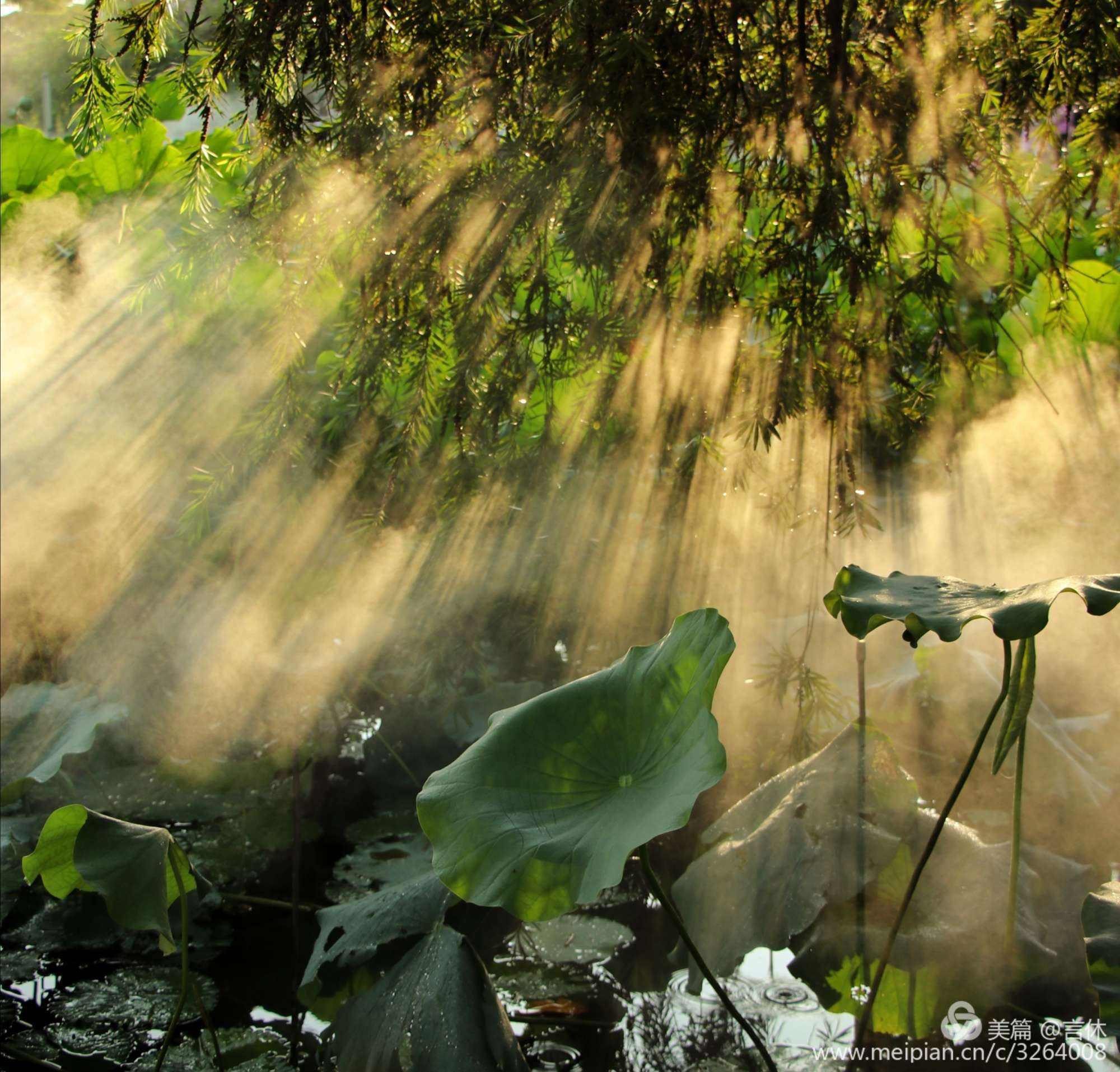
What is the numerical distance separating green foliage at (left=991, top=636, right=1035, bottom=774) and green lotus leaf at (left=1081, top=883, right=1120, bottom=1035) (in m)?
0.19

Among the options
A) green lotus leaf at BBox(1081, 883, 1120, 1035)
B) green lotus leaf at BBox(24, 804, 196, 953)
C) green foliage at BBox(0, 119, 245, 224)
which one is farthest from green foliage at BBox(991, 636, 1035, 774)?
green foliage at BBox(0, 119, 245, 224)

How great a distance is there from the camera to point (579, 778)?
1.14 meters

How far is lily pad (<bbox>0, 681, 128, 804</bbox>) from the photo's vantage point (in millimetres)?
1825

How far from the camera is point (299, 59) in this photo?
159 centimetres

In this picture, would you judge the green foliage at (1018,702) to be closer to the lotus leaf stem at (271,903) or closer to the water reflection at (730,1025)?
the water reflection at (730,1025)

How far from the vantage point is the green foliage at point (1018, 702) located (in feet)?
3.48

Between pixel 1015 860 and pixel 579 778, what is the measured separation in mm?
623

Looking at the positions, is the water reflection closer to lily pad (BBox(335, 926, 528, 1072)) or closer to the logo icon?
the logo icon

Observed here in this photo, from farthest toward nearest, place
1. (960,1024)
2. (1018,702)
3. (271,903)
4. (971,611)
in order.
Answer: (271,903)
(960,1024)
(1018,702)
(971,611)

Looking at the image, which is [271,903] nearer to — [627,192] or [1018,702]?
[1018,702]

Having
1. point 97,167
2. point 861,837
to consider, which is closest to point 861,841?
point 861,837

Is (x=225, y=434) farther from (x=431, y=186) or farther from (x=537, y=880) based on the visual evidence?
(x=537, y=880)

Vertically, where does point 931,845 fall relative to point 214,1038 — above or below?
above

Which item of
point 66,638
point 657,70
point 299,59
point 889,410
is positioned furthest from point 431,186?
point 66,638
